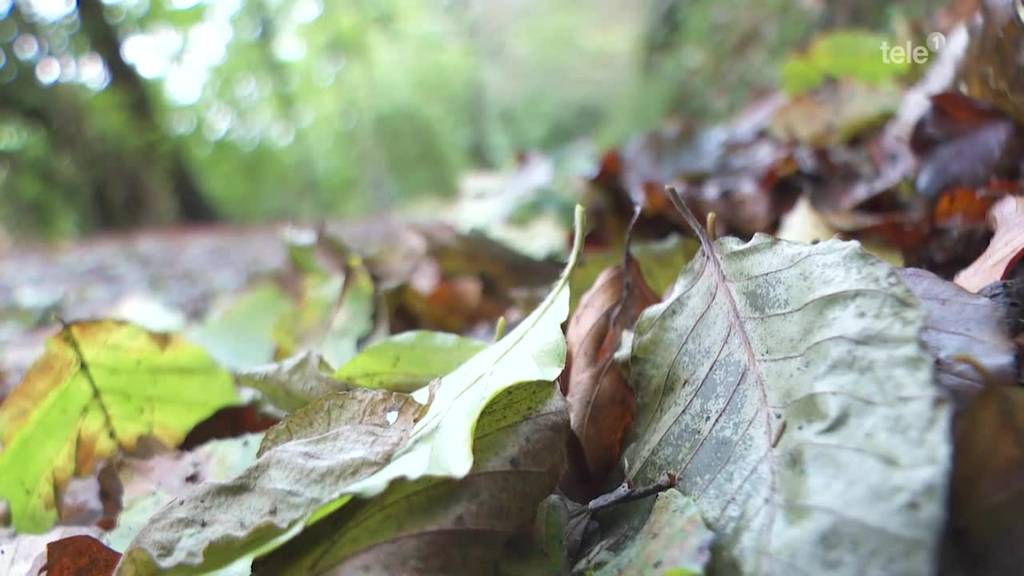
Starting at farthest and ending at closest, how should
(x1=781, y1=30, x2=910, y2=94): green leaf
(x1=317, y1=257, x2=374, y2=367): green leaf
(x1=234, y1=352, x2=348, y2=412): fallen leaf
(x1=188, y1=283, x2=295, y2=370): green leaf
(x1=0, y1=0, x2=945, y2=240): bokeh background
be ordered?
(x1=0, y1=0, x2=945, y2=240): bokeh background
(x1=781, y1=30, x2=910, y2=94): green leaf
(x1=188, y1=283, x2=295, y2=370): green leaf
(x1=317, y1=257, x2=374, y2=367): green leaf
(x1=234, y1=352, x2=348, y2=412): fallen leaf

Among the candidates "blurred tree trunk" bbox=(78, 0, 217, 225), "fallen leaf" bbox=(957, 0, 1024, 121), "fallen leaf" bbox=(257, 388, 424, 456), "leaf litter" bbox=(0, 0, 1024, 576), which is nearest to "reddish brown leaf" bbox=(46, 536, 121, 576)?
"leaf litter" bbox=(0, 0, 1024, 576)

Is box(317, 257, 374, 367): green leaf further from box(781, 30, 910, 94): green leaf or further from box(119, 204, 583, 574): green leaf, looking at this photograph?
box(781, 30, 910, 94): green leaf

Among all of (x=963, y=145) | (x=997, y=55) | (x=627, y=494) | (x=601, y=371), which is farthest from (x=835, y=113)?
(x=627, y=494)

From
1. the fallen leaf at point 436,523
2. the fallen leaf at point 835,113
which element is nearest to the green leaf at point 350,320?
the fallen leaf at point 436,523

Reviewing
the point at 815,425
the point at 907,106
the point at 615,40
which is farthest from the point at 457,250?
the point at 615,40

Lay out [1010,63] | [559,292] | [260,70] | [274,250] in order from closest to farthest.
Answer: [559,292] → [1010,63] → [274,250] → [260,70]

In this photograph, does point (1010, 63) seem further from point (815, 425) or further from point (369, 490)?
point (369, 490)
